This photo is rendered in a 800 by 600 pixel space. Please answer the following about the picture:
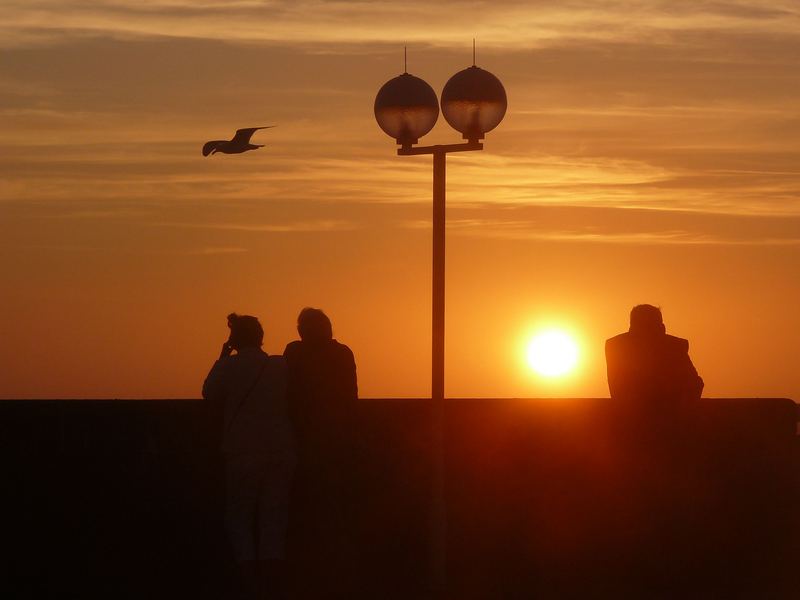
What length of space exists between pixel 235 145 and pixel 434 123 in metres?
3.03

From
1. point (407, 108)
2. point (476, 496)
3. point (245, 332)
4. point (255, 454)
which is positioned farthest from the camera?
point (476, 496)

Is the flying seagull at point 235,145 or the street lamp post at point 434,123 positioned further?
the flying seagull at point 235,145

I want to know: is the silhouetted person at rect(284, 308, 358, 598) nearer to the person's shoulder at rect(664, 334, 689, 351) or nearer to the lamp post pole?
the lamp post pole

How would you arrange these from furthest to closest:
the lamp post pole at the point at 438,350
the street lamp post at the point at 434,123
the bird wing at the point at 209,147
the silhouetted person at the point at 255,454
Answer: the bird wing at the point at 209,147, the street lamp post at the point at 434,123, the lamp post pole at the point at 438,350, the silhouetted person at the point at 255,454

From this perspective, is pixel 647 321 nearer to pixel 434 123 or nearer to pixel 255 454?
pixel 434 123

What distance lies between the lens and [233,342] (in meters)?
10.2

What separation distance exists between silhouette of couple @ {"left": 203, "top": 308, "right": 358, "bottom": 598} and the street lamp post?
2.57 feet

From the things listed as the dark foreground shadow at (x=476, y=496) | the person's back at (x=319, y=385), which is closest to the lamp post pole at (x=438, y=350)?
the dark foreground shadow at (x=476, y=496)

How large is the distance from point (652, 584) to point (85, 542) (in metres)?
4.43

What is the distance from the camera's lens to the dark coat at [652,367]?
1078 cm

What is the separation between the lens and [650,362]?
10.8 metres

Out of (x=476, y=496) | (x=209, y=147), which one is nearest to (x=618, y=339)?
(x=476, y=496)

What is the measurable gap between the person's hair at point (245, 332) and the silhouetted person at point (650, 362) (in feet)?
8.50

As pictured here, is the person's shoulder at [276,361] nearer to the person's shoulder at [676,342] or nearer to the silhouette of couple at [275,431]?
the silhouette of couple at [275,431]
